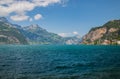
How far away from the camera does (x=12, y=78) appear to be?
49.9 meters

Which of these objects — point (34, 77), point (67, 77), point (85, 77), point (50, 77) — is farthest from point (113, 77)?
point (34, 77)

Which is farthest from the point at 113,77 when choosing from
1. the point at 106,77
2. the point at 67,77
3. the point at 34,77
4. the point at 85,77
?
the point at 34,77

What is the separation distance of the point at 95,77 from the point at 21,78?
622 inches

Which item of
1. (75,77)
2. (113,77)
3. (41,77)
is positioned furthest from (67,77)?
(113,77)

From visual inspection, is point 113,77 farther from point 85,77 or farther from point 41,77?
point 41,77

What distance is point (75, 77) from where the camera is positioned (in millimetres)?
51781

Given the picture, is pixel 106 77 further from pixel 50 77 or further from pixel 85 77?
pixel 50 77

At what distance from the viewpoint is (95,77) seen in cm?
5072

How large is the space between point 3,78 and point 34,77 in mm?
6661

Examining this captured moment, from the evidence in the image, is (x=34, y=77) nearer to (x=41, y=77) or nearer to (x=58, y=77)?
(x=41, y=77)

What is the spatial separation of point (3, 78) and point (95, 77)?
19452mm

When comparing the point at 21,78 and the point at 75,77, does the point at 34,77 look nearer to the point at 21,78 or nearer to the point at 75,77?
the point at 21,78

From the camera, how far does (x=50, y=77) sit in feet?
171

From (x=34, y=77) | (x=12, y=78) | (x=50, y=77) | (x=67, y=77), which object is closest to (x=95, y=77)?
(x=67, y=77)
